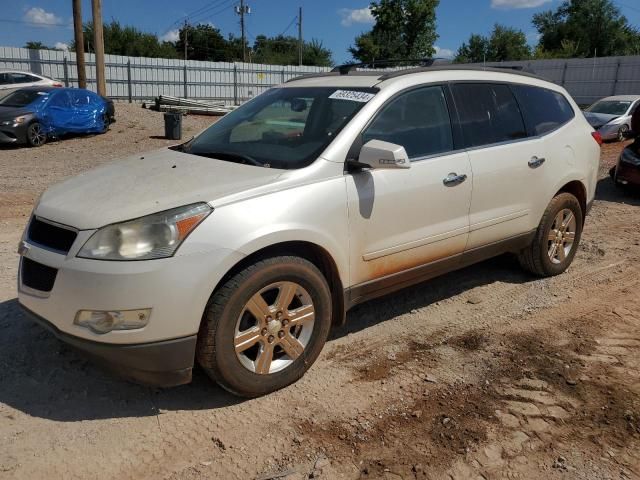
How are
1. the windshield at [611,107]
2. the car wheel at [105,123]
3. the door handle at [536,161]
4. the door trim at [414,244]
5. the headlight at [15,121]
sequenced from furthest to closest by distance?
the car wheel at [105,123]
the windshield at [611,107]
the headlight at [15,121]
the door handle at [536,161]
the door trim at [414,244]

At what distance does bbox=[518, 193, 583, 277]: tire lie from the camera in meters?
5.05

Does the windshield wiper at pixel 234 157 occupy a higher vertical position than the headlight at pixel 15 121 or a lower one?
higher

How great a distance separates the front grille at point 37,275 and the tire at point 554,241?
3.83 metres

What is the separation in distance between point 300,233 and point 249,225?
13.4 inches

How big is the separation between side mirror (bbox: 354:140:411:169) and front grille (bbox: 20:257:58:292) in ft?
5.93

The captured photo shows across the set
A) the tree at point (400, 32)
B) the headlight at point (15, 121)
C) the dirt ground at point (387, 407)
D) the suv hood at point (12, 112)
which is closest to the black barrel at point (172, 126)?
the suv hood at point (12, 112)

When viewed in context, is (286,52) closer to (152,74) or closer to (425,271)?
(152,74)

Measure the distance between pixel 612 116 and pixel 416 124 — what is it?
15.3 m

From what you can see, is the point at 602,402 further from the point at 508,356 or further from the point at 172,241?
the point at 172,241

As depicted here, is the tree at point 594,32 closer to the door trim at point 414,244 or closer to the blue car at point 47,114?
the blue car at point 47,114

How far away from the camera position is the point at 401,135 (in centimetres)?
392

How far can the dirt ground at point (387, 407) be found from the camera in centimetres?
280

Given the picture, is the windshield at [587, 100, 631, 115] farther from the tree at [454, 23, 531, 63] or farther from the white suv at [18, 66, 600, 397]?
the tree at [454, 23, 531, 63]

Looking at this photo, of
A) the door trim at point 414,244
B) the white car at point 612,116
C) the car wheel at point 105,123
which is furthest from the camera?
the car wheel at point 105,123
